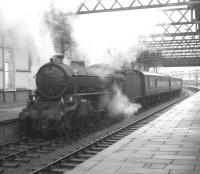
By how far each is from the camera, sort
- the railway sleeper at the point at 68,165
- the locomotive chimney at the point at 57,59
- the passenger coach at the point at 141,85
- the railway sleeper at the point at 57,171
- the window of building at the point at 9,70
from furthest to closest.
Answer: the window of building at the point at 9,70 < the passenger coach at the point at 141,85 < the locomotive chimney at the point at 57,59 < the railway sleeper at the point at 68,165 < the railway sleeper at the point at 57,171

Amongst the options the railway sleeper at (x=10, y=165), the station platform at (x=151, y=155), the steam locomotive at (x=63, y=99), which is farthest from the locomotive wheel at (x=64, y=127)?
the railway sleeper at (x=10, y=165)

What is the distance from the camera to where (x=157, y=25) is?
23.5 metres

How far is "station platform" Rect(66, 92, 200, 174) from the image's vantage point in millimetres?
6617

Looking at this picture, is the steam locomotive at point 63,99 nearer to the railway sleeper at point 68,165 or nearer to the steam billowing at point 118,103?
the steam billowing at point 118,103

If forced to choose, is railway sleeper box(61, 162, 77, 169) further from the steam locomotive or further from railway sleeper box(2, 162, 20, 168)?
the steam locomotive

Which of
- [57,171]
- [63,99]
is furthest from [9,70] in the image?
[57,171]

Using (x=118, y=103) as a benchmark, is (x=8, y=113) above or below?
below

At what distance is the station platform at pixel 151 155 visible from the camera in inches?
261

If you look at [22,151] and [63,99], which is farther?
[63,99]

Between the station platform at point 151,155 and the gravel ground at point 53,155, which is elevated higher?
the station platform at point 151,155

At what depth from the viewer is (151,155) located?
7.95 meters

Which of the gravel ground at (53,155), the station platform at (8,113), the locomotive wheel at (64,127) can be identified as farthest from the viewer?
the station platform at (8,113)

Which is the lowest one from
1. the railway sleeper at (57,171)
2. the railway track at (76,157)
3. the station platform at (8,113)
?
the railway sleeper at (57,171)

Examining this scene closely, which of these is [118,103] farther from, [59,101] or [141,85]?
[141,85]
